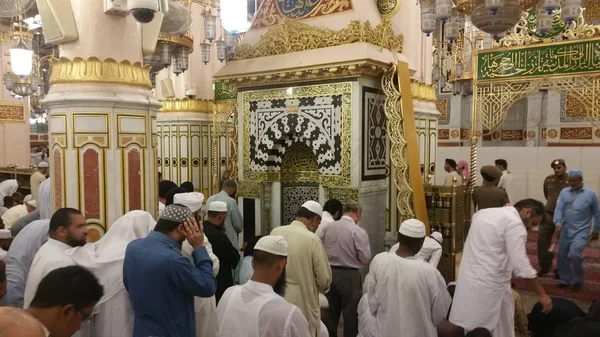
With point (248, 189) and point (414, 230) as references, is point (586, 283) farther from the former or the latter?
point (248, 189)

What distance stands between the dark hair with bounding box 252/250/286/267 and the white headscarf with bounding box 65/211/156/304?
88cm

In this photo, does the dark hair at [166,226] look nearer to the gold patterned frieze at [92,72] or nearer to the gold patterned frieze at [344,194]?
the gold patterned frieze at [92,72]

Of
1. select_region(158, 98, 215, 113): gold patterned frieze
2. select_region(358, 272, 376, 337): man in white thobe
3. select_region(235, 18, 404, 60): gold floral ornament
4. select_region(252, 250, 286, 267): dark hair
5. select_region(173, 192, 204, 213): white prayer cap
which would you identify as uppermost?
select_region(235, 18, 404, 60): gold floral ornament

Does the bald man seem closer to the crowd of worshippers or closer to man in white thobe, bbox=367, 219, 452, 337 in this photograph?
the crowd of worshippers

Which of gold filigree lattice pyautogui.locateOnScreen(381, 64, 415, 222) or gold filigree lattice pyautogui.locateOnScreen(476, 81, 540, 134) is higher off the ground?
gold filigree lattice pyautogui.locateOnScreen(476, 81, 540, 134)

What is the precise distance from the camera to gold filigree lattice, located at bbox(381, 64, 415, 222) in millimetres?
4578

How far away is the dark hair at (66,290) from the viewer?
133 cm

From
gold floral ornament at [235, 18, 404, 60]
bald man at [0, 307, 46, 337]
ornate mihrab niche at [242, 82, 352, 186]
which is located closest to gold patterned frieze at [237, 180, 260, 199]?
ornate mihrab niche at [242, 82, 352, 186]

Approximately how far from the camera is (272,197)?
5.44m

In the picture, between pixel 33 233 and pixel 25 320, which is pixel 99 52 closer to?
pixel 33 233

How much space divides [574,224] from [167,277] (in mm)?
4564

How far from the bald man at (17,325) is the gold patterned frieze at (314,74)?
12.6ft

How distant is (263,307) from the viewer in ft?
5.40

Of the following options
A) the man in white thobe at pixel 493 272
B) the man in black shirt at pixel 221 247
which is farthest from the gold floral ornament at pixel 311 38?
the man in white thobe at pixel 493 272
